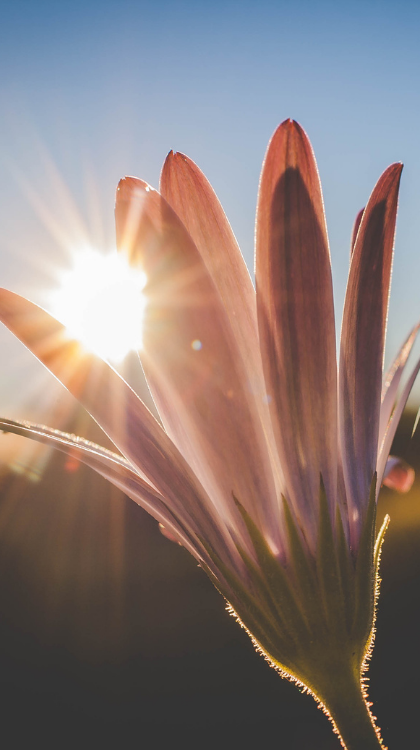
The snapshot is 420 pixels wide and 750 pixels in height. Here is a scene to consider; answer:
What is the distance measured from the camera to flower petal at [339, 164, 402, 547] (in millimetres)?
283

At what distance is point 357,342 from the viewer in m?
0.30

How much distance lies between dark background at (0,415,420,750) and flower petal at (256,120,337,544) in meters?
0.61

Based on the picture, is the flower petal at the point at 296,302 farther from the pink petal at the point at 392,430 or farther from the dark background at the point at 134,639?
the dark background at the point at 134,639

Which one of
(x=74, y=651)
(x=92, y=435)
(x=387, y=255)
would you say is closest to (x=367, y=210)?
(x=387, y=255)

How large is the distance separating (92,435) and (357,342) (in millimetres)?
761

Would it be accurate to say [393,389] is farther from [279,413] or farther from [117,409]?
[117,409]

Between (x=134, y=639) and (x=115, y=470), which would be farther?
(x=134, y=639)

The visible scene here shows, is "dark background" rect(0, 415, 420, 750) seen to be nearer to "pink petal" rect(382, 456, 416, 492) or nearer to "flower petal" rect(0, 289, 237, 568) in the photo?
"pink petal" rect(382, 456, 416, 492)

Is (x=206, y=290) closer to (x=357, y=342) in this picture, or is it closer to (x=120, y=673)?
(x=357, y=342)

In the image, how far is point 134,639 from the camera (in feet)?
2.70

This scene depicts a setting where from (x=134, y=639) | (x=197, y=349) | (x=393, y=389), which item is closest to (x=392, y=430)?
(x=393, y=389)

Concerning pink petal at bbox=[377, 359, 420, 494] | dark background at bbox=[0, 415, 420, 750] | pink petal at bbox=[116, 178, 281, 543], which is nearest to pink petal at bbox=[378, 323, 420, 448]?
pink petal at bbox=[377, 359, 420, 494]

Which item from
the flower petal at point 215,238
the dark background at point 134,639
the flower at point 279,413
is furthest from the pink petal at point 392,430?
the dark background at point 134,639

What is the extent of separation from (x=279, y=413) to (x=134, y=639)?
0.75 meters
